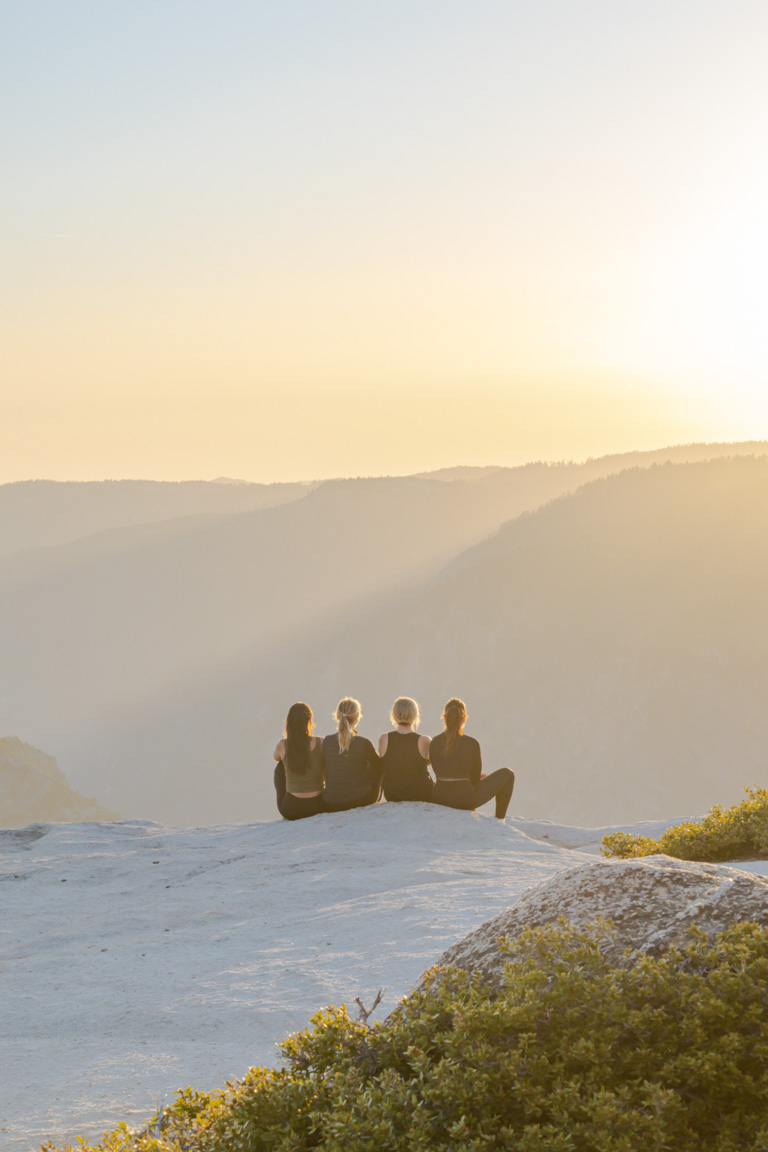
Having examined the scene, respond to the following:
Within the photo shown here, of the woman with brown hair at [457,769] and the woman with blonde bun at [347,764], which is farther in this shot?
the woman with blonde bun at [347,764]

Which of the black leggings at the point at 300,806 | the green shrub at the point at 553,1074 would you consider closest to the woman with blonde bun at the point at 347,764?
the black leggings at the point at 300,806

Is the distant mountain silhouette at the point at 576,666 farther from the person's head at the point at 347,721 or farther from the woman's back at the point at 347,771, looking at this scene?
the person's head at the point at 347,721

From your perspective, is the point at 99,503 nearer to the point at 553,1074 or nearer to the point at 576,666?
the point at 576,666

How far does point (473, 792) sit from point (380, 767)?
3.55 ft

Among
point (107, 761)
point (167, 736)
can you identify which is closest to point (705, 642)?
point (167, 736)

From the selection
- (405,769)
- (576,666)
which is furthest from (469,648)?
(405,769)

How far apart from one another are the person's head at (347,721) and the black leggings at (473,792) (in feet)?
3.67

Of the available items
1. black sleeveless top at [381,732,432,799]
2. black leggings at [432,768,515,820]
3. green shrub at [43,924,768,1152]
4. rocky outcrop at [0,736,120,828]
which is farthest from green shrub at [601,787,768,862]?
rocky outcrop at [0,736,120,828]

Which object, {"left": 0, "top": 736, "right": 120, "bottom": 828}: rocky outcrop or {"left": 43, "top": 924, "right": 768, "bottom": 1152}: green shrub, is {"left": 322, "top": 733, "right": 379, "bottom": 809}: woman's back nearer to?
{"left": 43, "top": 924, "right": 768, "bottom": 1152}: green shrub

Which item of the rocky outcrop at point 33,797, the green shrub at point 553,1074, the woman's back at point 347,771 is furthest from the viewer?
the rocky outcrop at point 33,797

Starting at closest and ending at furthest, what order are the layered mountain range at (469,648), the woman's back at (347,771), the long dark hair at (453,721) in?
the long dark hair at (453,721) < the woman's back at (347,771) < the layered mountain range at (469,648)

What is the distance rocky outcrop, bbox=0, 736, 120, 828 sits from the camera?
41406 millimetres

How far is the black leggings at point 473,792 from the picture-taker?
1011cm

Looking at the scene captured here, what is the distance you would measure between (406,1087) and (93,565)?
405ft
